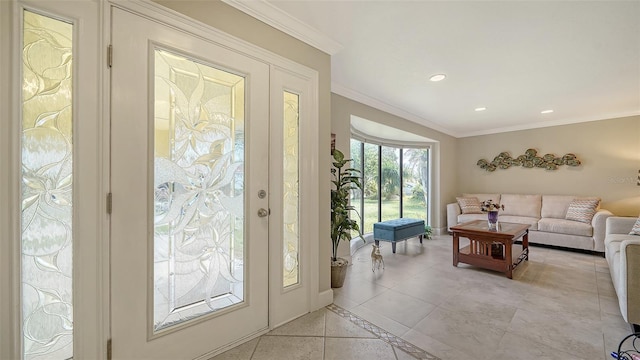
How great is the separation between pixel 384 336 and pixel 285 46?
2.41m

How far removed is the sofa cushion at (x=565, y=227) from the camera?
159 inches

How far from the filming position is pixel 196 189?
161 cm

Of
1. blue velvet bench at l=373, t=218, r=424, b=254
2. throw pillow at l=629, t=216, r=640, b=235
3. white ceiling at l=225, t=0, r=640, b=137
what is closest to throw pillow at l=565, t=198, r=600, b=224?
throw pillow at l=629, t=216, r=640, b=235

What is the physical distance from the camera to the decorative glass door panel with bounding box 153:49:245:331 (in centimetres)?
149

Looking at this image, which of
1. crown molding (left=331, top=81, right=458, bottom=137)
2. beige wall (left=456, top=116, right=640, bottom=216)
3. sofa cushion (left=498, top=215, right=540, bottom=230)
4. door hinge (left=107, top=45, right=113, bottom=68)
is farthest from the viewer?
sofa cushion (left=498, top=215, right=540, bottom=230)

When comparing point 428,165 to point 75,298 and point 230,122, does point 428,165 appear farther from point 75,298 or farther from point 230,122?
point 75,298

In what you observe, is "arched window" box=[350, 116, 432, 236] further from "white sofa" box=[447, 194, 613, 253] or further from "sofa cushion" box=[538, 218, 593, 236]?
"sofa cushion" box=[538, 218, 593, 236]

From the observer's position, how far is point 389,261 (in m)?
3.72

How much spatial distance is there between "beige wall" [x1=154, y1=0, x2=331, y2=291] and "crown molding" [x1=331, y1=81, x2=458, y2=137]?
1.04m

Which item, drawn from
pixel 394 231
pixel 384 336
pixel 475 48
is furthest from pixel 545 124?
pixel 384 336

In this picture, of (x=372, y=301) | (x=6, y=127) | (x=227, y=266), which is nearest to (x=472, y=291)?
(x=372, y=301)

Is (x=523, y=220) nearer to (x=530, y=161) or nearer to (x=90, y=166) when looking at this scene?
(x=530, y=161)

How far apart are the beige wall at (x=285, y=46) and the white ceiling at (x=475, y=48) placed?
0.07m

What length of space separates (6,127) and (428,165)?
6423 mm
